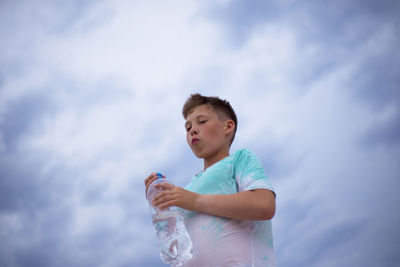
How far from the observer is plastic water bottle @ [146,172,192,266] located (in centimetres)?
291

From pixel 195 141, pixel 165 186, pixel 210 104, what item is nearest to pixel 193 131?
pixel 195 141

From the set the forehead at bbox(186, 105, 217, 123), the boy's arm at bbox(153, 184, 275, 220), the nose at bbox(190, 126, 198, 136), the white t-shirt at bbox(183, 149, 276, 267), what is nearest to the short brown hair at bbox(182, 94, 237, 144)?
the forehead at bbox(186, 105, 217, 123)

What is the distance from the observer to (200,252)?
274 cm

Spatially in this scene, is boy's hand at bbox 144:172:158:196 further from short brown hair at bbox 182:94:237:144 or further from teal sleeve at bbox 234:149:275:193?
short brown hair at bbox 182:94:237:144

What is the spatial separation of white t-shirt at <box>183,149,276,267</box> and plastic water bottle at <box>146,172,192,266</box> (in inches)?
2.9

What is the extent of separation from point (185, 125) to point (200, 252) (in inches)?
57.3

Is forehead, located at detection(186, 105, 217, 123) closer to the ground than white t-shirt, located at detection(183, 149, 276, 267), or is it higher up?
higher up

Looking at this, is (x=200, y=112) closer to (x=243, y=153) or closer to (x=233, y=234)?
(x=243, y=153)

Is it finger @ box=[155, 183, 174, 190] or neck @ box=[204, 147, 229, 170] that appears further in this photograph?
neck @ box=[204, 147, 229, 170]

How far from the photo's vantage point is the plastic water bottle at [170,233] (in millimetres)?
2910

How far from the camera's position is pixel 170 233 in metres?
3.05

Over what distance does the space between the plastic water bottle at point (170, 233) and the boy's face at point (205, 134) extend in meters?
0.67

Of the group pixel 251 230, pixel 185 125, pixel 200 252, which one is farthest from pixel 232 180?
pixel 185 125

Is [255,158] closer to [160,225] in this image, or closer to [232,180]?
[232,180]
